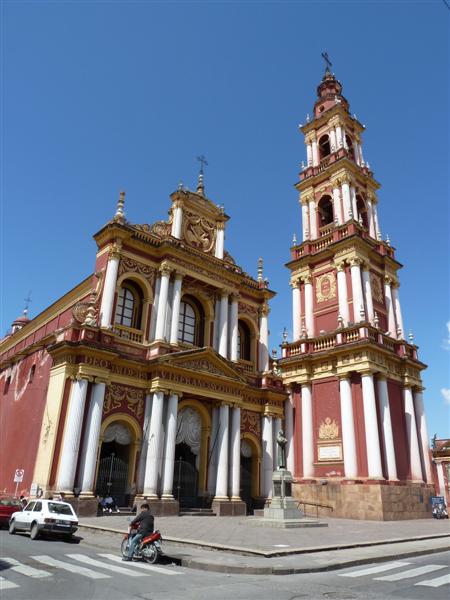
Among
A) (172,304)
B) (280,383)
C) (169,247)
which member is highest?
(169,247)

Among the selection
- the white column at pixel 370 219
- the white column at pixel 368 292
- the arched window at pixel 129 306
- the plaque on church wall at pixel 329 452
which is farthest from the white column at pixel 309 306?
the arched window at pixel 129 306

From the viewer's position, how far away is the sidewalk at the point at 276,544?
9422 millimetres

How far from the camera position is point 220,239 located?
1104 inches

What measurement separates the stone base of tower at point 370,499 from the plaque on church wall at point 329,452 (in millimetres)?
1268

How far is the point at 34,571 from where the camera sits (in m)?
8.30

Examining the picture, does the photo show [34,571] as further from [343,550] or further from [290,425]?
[290,425]

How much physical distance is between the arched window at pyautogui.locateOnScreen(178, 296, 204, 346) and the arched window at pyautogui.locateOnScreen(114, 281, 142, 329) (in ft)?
9.08

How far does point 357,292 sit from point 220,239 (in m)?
8.66

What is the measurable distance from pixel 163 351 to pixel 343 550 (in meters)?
12.5

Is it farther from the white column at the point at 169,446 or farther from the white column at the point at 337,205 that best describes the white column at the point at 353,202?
the white column at the point at 169,446

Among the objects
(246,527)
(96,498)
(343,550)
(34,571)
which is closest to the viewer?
(34,571)

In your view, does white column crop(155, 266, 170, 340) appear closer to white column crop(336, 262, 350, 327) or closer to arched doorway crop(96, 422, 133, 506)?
arched doorway crop(96, 422, 133, 506)

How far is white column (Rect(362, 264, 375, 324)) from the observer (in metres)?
26.9

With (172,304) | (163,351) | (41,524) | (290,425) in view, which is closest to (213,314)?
(172,304)
